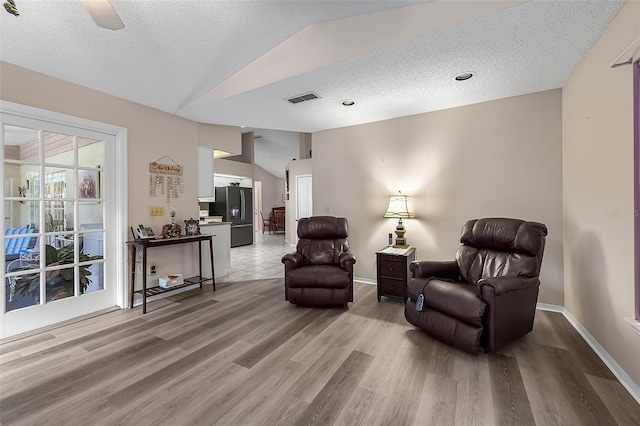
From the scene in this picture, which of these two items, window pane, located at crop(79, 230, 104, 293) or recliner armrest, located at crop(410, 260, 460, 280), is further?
window pane, located at crop(79, 230, 104, 293)

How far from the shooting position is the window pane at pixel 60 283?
2.67m

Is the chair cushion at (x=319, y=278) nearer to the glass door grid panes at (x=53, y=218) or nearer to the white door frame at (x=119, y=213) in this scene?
the white door frame at (x=119, y=213)

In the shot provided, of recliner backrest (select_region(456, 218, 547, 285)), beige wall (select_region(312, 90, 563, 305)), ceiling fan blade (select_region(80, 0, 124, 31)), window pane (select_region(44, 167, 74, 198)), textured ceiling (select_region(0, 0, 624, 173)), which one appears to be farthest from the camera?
beige wall (select_region(312, 90, 563, 305))

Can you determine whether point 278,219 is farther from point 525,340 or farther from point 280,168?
point 525,340

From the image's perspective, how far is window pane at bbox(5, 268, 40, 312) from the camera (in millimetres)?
2422

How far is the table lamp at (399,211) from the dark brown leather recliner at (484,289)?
87cm

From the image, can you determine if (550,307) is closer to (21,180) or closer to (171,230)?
(171,230)

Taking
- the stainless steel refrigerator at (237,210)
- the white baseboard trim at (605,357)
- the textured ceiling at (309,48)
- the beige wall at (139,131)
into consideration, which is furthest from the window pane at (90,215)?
the white baseboard trim at (605,357)

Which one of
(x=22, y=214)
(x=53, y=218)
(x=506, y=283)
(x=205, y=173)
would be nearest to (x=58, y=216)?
(x=53, y=218)

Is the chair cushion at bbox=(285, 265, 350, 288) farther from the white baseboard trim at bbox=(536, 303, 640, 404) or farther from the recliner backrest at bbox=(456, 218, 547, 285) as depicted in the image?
the white baseboard trim at bbox=(536, 303, 640, 404)

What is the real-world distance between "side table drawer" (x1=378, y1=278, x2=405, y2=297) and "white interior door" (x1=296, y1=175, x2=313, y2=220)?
15.4 feet

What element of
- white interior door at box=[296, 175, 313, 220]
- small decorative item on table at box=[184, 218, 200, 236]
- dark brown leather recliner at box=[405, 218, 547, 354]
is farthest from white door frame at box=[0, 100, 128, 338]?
white interior door at box=[296, 175, 313, 220]

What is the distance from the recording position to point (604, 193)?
6.64 feet

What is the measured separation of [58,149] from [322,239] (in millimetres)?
3035
